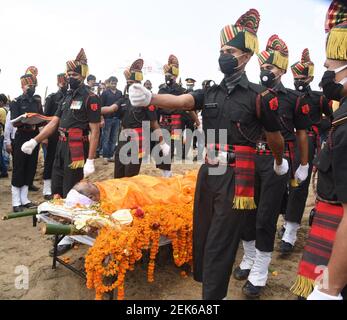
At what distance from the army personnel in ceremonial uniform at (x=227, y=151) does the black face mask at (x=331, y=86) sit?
2.40ft

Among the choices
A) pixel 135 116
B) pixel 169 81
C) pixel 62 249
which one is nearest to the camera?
pixel 62 249

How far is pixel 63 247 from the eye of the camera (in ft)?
16.0

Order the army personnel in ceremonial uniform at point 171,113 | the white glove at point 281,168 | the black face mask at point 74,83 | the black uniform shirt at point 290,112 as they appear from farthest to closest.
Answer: the army personnel in ceremonial uniform at point 171,113
the black face mask at point 74,83
the black uniform shirt at point 290,112
the white glove at point 281,168

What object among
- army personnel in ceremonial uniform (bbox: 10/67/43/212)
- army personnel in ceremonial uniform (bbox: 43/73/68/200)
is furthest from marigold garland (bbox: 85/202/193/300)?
army personnel in ceremonial uniform (bbox: 43/73/68/200)

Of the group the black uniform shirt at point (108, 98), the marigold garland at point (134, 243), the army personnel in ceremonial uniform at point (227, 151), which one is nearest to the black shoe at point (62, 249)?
the marigold garland at point (134, 243)

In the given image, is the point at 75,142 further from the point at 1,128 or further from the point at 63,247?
the point at 1,128

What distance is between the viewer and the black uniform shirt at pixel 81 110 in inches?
199

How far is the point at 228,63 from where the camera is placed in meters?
2.97

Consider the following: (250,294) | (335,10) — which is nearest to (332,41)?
(335,10)

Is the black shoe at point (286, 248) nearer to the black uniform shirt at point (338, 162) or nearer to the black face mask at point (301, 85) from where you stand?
the black face mask at point (301, 85)

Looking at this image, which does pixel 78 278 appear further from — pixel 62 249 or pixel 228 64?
pixel 228 64

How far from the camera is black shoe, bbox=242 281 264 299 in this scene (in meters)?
3.83

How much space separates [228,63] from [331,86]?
1.02 meters

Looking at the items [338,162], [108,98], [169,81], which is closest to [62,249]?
[338,162]
